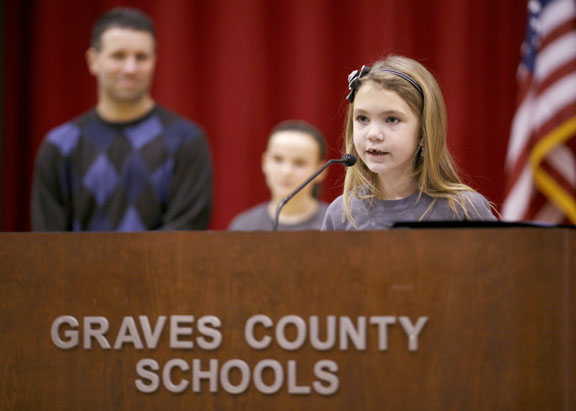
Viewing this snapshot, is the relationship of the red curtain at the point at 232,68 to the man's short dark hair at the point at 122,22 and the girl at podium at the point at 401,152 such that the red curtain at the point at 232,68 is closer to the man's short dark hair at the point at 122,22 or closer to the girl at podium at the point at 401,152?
the man's short dark hair at the point at 122,22

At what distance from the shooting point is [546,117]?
3758 mm

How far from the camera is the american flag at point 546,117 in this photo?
12.2 ft

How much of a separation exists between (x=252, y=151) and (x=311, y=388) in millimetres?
3288

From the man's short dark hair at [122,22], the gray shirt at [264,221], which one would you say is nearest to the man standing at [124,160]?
the man's short dark hair at [122,22]

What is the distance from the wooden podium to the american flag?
8.12ft

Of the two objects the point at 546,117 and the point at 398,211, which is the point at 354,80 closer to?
the point at 398,211

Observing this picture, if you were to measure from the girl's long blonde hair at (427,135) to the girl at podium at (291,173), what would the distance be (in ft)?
5.31

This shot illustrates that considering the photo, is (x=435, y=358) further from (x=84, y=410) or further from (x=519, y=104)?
(x=519, y=104)

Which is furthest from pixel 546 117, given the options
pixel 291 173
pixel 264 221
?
pixel 264 221

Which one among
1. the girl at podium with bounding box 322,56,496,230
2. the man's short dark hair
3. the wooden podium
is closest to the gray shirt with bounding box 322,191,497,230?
the girl at podium with bounding box 322,56,496,230

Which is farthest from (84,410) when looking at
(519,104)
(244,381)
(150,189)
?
(519,104)

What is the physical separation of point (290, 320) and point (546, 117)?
2.67 metres

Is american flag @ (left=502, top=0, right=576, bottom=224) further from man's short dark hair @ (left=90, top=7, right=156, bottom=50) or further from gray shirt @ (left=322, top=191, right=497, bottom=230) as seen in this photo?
gray shirt @ (left=322, top=191, right=497, bottom=230)

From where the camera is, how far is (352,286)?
4.81ft
